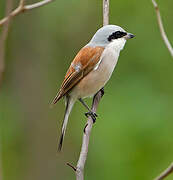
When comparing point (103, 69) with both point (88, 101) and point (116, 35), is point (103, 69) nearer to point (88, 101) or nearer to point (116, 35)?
point (116, 35)

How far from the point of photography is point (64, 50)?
7273 mm

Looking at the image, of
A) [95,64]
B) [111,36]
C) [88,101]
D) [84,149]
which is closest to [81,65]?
[95,64]

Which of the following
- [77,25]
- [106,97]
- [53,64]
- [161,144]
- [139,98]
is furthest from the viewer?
[53,64]

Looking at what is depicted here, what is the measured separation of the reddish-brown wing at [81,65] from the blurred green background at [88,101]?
1.36m

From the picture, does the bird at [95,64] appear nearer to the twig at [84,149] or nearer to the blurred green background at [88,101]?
the twig at [84,149]

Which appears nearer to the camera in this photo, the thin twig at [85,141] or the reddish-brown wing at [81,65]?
the thin twig at [85,141]

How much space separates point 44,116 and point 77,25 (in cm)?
171

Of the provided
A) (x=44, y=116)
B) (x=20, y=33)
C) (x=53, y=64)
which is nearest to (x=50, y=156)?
(x=44, y=116)

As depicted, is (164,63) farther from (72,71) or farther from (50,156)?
(50,156)

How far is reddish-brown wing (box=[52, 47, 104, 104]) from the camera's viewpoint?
4008 millimetres

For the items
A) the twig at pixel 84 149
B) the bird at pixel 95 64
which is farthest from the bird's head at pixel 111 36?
the twig at pixel 84 149

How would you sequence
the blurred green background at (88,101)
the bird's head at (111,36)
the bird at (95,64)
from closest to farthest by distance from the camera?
the bird's head at (111,36)
the bird at (95,64)
the blurred green background at (88,101)

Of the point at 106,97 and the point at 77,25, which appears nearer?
the point at 106,97

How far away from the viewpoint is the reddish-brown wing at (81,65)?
401cm
